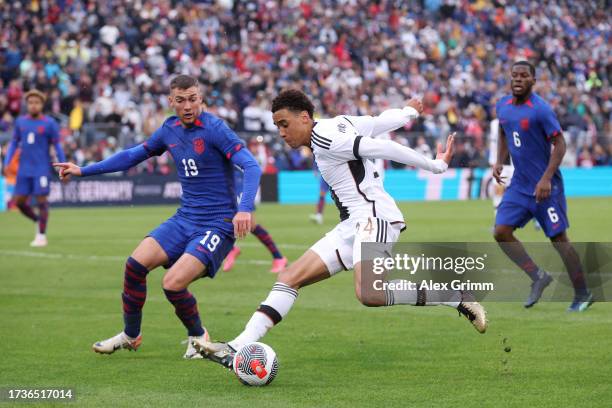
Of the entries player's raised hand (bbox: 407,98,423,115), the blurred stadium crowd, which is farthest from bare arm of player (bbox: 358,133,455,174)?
the blurred stadium crowd

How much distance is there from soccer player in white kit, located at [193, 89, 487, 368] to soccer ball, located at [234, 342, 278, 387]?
0.17m

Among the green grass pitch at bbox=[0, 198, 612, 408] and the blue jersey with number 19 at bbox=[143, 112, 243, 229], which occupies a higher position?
the blue jersey with number 19 at bbox=[143, 112, 243, 229]

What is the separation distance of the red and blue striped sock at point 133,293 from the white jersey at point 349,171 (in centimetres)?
164

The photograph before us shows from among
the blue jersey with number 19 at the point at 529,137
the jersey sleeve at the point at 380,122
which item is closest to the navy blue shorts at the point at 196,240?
the jersey sleeve at the point at 380,122

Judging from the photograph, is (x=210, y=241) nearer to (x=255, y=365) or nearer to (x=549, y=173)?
(x=255, y=365)

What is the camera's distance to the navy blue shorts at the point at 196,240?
8.25 m

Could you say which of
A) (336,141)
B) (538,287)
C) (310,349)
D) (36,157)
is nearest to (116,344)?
(310,349)

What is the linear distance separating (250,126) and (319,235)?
39.6ft

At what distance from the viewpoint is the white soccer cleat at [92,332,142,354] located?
8.46 m

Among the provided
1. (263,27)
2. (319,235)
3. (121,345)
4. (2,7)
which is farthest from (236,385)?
(263,27)

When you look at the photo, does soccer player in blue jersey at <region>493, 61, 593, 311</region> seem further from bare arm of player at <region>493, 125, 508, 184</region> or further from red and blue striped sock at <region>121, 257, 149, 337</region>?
red and blue striped sock at <region>121, 257, 149, 337</region>

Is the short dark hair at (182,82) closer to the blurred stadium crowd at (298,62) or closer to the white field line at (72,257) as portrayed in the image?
the white field line at (72,257)

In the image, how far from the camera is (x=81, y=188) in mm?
29766

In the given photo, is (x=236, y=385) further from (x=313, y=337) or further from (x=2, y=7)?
(x=2, y=7)
